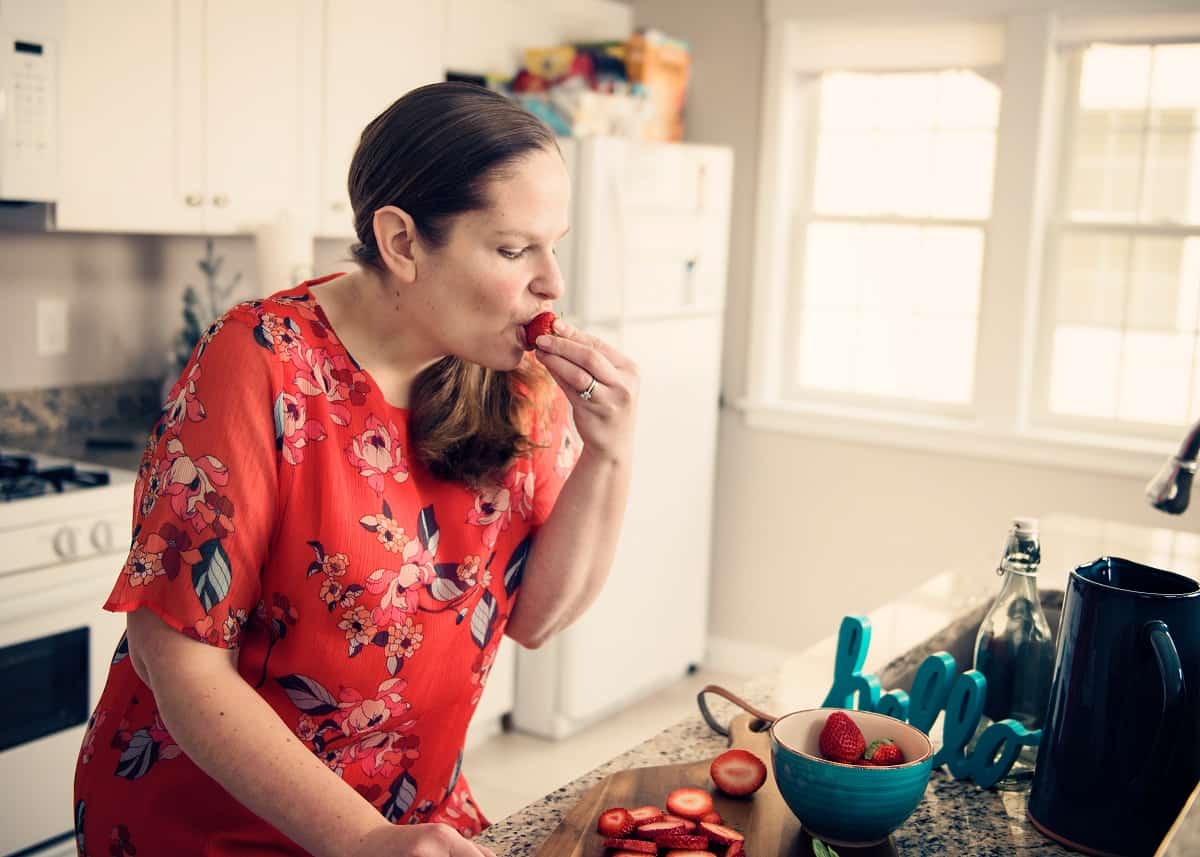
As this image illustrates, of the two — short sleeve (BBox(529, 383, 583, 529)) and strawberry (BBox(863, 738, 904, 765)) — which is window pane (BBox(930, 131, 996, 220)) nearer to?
short sleeve (BBox(529, 383, 583, 529))

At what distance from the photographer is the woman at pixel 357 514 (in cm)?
100

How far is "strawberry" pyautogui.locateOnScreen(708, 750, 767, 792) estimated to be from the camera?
1.10 meters

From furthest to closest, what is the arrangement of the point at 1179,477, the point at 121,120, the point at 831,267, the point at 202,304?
the point at 831,267 → the point at 202,304 → the point at 121,120 → the point at 1179,477

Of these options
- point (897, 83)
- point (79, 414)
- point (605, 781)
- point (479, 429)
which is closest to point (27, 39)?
point (79, 414)

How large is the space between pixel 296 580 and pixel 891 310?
3.19m

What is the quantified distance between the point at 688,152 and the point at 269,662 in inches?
111

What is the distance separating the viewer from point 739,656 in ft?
13.9

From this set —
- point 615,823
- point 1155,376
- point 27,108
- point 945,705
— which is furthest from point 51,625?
point 1155,376

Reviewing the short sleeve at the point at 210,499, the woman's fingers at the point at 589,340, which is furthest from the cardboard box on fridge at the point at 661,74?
the short sleeve at the point at 210,499

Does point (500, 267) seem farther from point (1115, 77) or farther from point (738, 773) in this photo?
point (1115, 77)

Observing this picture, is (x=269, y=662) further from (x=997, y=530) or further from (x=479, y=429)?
(x=997, y=530)

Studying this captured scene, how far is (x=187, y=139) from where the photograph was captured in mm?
2725

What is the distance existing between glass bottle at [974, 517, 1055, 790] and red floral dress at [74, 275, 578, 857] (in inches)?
21.1

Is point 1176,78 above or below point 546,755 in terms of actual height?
above
